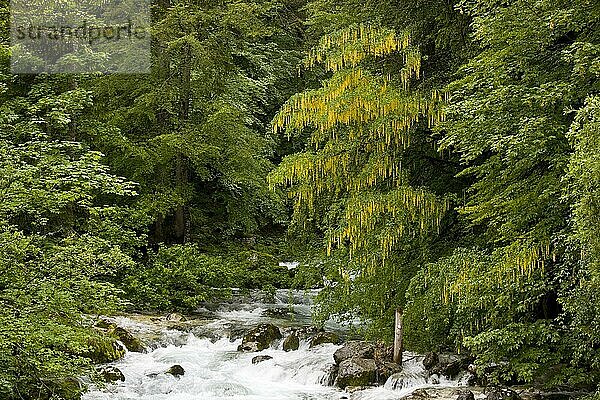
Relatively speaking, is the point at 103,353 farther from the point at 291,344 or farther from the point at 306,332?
the point at 306,332

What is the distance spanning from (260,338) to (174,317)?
268 centimetres

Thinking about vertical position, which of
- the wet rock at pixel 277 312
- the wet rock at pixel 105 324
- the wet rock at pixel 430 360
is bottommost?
the wet rock at pixel 430 360

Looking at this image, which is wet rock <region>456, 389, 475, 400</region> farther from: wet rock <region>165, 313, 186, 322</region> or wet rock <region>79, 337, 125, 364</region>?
wet rock <region>165, 313, 186, 322</region>

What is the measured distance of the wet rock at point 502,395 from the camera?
28.8ft

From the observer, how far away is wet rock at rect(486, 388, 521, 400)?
878 centimetres

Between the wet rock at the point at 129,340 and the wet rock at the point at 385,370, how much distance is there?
14.2 feet

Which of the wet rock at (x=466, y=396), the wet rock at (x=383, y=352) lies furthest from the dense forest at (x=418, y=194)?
the wet rock at (x=466, y=396)

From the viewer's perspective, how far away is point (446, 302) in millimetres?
8727

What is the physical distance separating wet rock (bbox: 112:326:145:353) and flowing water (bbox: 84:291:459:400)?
5.6 inches

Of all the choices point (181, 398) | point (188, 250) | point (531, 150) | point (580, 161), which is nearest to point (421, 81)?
point (531, 150)

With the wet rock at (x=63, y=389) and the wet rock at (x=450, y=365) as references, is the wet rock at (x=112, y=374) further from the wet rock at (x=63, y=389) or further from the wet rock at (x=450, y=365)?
the wet rock at (x=450, y=365)

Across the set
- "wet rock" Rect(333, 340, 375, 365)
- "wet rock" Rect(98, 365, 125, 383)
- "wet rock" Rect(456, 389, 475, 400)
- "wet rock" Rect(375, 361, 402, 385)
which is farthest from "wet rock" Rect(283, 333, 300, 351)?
"wet rock" Rect(456, 389, 475, 400)

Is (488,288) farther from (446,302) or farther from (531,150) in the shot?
(531,150)

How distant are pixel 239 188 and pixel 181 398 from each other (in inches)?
430
